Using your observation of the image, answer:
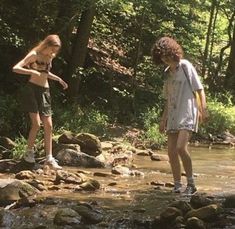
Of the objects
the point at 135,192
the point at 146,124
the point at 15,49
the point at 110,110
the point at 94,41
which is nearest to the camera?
the point at 135,192

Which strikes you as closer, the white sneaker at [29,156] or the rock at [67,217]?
the rock at [67,217]

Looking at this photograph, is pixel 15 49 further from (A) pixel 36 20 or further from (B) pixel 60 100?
(B) pixel 60 100

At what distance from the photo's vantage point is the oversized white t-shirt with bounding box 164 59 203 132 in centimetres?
634

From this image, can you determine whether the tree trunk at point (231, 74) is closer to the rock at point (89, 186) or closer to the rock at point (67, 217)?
the rock at point (89, 186)

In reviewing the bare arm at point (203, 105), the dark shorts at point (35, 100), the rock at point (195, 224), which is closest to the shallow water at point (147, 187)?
the rock at point (195, 224)

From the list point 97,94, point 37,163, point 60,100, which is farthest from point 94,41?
point 37,163

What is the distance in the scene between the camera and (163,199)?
6.38m

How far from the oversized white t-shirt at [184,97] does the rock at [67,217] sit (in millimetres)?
1760

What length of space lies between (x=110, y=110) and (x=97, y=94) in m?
1.02

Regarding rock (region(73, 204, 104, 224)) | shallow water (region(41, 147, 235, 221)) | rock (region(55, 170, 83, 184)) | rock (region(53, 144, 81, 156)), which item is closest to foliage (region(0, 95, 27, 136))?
rock (region(53, 144, 81, 156))

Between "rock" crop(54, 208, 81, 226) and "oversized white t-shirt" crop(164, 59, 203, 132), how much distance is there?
176 centimetres

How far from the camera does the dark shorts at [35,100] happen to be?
25.6ft

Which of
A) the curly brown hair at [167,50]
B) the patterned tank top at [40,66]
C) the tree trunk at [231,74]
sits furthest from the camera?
the tree trunk at [231,74]

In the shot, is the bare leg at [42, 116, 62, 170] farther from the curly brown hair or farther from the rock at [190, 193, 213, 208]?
the rock at [190, 193, 213, 208]
